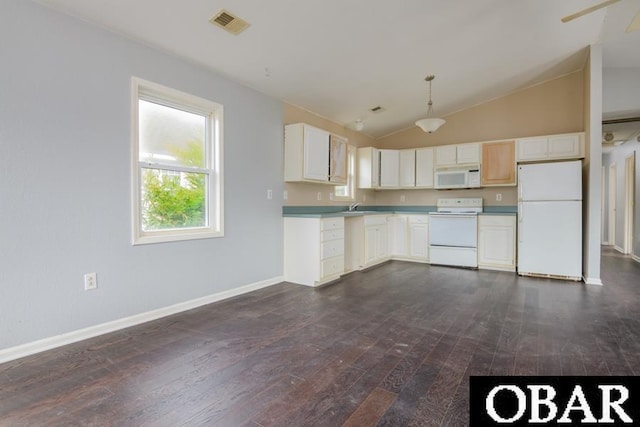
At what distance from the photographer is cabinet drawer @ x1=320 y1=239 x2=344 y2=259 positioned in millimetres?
4133

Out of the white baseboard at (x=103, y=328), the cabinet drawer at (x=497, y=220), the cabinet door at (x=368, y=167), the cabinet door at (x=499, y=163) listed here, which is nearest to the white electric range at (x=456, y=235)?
the cabinet drawer at (x=497, y=220)

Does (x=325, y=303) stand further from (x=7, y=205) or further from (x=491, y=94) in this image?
(x=491, y=94)

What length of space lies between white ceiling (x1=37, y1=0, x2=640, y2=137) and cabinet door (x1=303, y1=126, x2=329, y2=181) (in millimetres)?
503

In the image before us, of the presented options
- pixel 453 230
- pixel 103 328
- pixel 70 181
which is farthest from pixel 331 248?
pixel 70 181

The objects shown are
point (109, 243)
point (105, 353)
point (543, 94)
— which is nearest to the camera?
point (105, 353)

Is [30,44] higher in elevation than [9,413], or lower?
higher

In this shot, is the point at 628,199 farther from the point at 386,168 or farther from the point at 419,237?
the point at 386,168

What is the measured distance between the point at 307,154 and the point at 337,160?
2.46 feet

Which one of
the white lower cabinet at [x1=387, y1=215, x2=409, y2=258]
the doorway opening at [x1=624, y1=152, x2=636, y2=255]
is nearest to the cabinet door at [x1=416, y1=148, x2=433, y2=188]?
the white lower cabinet at [x1=387, y1=215, x2=409, y2=258]

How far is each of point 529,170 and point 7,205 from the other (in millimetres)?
5658

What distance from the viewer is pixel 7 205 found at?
2104 mm

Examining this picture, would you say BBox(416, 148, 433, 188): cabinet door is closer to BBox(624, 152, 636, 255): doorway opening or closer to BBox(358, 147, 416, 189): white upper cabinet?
BBox(358, 147, 416, 189): white upper cabinet

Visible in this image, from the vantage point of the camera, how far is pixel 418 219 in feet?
19.1

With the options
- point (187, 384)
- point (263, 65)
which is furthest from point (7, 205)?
point (263, 65)
